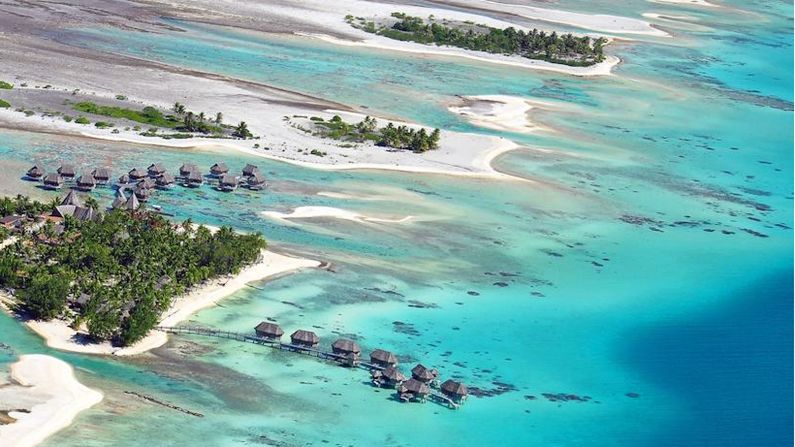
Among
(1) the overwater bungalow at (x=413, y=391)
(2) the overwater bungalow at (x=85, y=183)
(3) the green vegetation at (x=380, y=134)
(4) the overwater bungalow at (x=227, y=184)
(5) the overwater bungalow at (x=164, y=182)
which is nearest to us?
(1) the overwater bungalow at (x=413, y=391)

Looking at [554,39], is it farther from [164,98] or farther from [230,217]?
[230,217]

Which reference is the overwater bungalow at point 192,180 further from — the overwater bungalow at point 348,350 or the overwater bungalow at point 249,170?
the overwater bungalow at point 348,350

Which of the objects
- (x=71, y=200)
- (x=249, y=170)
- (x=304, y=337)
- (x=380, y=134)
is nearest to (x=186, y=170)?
(x=249, y=170)

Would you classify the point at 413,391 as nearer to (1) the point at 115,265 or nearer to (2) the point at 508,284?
(2) the point at 508,284

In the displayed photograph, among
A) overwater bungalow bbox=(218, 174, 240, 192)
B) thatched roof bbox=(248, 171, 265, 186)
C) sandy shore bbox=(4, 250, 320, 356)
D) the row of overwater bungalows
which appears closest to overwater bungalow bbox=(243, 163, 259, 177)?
thatched roof bbox=(248, 171, 265, 186)

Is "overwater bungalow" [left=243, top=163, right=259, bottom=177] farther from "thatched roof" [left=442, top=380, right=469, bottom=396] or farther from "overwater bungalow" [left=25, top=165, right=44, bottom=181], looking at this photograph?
"thatched roof" [left=442, top=380, right=469, bottom=396]

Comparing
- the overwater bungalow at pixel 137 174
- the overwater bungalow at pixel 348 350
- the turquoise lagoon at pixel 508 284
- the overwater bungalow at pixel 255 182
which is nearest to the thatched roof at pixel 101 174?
the overwater bungalow at pixel 137 174
